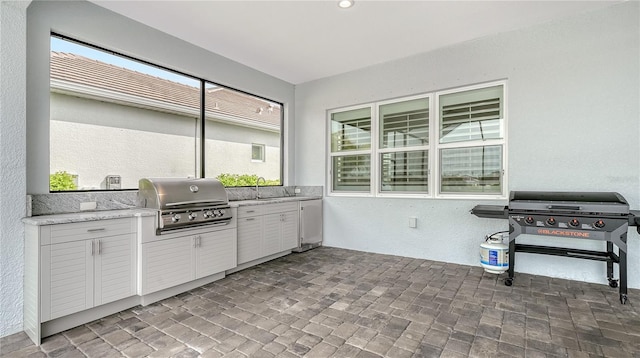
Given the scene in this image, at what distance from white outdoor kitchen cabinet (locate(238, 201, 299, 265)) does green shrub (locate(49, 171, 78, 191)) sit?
1.71 metres

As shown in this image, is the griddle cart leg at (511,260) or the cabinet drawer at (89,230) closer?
the cabinet drawer at (89,230)

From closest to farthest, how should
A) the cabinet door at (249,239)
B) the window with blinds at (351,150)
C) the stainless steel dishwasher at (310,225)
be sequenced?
1. the cabinet door at (249,239)
2. the stainless steel dishwasher at (310,225)
3. the window with blinds at (351,150)

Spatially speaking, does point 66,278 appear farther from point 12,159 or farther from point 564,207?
point 564,207

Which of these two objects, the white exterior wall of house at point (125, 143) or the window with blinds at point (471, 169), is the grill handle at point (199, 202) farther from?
the window with blinds at point (471, 169)

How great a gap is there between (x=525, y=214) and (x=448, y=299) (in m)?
1.25

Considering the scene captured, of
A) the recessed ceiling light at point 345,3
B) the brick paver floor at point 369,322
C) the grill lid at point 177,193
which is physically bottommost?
the brick paver floor at point 369,322

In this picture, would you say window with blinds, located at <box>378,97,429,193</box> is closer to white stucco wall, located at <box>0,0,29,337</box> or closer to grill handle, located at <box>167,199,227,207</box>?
grill handle, located at <box>167,199,227,207</box>

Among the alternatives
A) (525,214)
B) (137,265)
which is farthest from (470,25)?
(137,265)

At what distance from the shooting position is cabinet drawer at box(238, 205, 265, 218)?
3844 mm

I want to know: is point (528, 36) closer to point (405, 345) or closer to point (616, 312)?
point (616, 312)

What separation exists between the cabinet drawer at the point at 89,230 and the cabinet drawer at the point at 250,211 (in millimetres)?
1288

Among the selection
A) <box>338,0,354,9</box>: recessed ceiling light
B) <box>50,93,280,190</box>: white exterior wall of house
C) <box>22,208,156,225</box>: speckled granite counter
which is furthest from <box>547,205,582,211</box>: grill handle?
<box>50,93,280,190</box>: white exterior wall of house

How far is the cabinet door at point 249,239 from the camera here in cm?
383

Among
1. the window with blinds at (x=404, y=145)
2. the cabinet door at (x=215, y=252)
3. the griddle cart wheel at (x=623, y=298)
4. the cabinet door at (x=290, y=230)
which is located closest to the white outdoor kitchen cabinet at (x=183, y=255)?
the cabinet door at (x=215, y=252)
